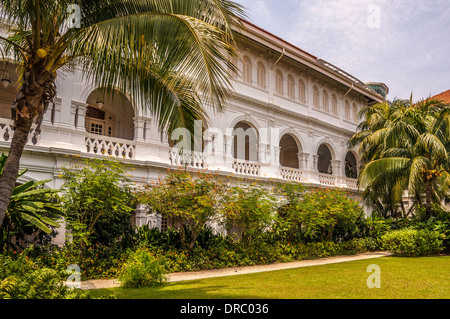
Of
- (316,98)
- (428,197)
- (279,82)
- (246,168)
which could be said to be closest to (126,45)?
(246,168)

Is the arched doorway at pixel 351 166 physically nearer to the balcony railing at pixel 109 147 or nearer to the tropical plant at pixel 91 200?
the balcony railing at pixel 109 147

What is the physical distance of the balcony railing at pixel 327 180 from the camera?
22.5m

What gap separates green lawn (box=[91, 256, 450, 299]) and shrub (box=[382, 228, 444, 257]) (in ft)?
13.6

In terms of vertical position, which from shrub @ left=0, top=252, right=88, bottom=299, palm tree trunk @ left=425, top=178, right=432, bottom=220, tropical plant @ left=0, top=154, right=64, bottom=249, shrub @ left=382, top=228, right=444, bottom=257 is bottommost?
shrub @ left=0, top=252, right=88, bottom=299

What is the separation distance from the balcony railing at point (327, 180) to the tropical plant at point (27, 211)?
1541 centimetres

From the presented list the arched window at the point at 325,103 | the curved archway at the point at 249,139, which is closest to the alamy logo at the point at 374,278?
the curved archway at the point at 249,139

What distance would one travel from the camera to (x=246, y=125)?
21.7 metres

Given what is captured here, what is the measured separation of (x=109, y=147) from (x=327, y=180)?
43.6 feet

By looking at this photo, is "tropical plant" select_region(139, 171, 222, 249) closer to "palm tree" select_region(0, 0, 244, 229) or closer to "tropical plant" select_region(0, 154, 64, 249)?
"tropical plant" select_region(0, 154, 64, 249)

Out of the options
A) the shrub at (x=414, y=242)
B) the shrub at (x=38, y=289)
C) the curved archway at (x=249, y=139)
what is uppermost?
the curved archway at (x=249, y=139)

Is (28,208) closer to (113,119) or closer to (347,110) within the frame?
(113,119)

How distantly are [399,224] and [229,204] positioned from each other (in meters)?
9.75

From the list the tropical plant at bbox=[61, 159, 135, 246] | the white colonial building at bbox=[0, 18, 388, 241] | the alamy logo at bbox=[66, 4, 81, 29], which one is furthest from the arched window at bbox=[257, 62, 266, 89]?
the alamy logo at bbox=[66, 4, 81, 29]

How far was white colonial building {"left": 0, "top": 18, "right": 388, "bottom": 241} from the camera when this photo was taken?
13.4m
